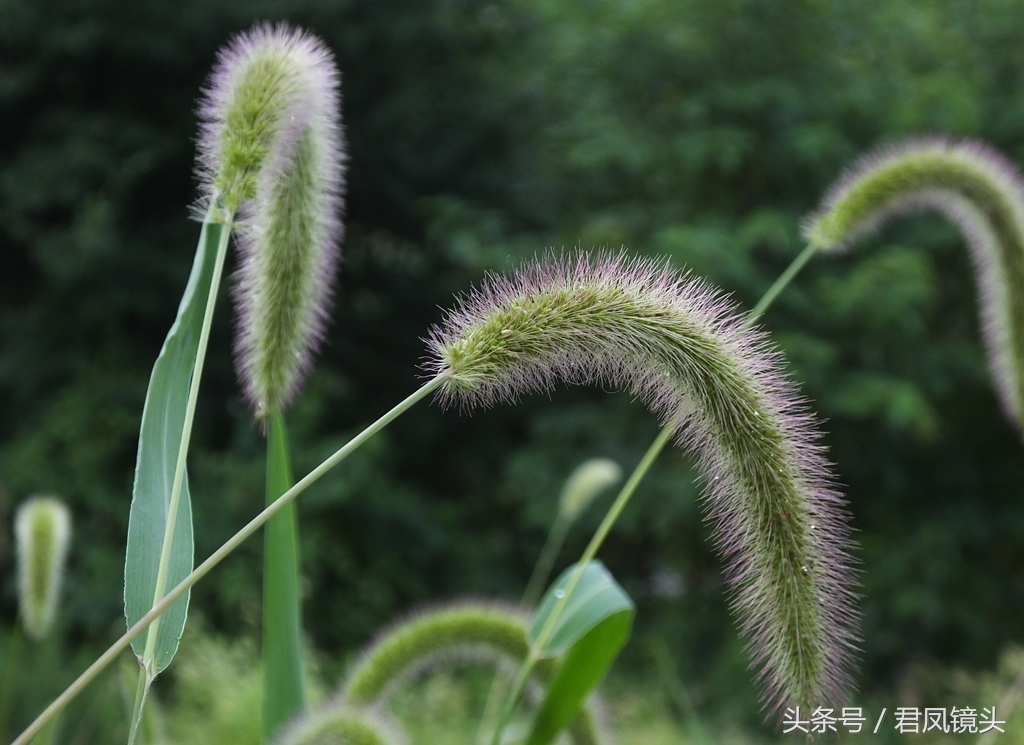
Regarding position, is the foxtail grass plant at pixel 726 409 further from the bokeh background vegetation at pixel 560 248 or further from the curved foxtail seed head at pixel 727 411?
the bokeh background vegetation at pixel 560 248

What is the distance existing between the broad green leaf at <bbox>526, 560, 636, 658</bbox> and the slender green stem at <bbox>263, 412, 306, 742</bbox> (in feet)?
1.25

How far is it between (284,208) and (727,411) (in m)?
0.69

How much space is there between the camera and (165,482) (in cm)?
126

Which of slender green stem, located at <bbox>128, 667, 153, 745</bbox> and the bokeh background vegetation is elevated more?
the bokeh background vegetation

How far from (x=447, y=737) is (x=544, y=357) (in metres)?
4.76

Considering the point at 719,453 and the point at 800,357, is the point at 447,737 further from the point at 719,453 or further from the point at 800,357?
the point at 719,453

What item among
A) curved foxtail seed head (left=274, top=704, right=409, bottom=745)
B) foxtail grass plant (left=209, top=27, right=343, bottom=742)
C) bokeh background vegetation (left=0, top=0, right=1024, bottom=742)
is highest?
bokeh background vegetation (left=0, top=0, right=1024, bottom=742)

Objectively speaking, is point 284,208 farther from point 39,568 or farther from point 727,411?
point 39,568

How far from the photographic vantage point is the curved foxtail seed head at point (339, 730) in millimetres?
1346

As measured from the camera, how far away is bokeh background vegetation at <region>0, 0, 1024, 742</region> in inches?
277

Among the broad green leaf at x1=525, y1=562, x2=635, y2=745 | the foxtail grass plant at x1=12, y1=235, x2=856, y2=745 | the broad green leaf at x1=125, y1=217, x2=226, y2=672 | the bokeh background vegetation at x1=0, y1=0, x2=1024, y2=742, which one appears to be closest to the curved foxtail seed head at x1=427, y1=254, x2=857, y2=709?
the foxtail grass plant at x1=12, y1=235, x2=856, y2=745

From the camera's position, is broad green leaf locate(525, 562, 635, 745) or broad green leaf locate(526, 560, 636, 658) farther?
broad green leaf locate(526, 560, 636, 658)

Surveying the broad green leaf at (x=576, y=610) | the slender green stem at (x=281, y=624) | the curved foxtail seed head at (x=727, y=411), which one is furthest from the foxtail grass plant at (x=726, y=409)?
the broad green leaf at (x=576, y=610)

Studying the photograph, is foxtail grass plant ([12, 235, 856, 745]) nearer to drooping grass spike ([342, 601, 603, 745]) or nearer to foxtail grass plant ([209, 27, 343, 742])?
foxtail grass plant ([209, 27, 343, 742])
